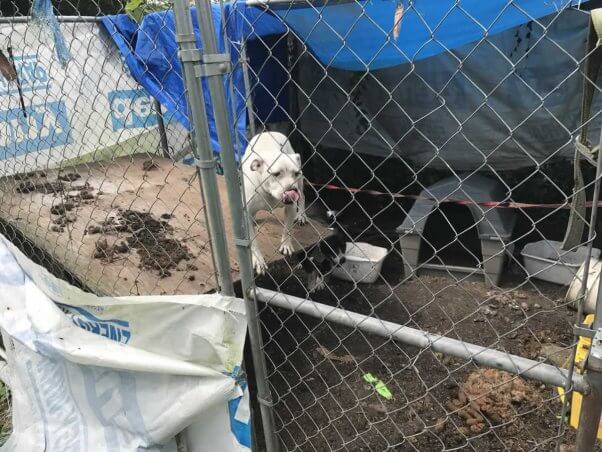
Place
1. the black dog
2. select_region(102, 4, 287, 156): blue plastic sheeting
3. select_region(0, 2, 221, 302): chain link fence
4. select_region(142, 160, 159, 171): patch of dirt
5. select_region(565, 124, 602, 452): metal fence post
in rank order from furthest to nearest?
select_region(102, 4, 287, 156): blue plastic sheeting → select_region(142, 160, 159, 171): patch of dirt → the black dog → select_region(0, 2, 221, 302): chain link fence → select_region(565, 124, 602, 452): metal fence post

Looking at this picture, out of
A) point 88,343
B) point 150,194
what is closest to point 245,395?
point 88,343

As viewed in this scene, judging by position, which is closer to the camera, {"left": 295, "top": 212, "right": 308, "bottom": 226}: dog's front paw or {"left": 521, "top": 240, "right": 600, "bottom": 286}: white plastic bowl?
{"left": 295, "top": 212, "right": 308, "bottom": 226}: dog's front paw

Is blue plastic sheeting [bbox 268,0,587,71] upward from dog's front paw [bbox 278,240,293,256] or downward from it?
upward

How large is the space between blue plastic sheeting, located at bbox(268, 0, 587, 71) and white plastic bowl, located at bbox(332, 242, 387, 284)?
5.64 feet

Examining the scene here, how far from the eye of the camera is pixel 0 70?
160 inches

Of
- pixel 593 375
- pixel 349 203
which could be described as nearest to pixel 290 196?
pixel 349 203

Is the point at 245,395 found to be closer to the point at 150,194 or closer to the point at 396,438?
the point at 396,438

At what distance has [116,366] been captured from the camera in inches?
65.4

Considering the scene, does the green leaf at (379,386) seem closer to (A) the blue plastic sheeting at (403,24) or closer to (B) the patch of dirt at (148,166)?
(A) the blue plastic sheeting at (403,24)

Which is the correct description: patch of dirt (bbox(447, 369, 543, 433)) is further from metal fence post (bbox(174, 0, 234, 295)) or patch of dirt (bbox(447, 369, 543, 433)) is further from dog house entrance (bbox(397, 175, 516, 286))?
metal fence post (bbox(174, 0, 234, 295))

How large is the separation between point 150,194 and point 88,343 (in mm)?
2561

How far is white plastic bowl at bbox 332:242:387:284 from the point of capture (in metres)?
4.18

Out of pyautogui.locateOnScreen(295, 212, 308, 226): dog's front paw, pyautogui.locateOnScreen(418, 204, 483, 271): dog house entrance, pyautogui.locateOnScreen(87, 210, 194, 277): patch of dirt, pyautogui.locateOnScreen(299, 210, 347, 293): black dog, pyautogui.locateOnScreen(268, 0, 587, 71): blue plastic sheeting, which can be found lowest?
pyautogui.locateOnScreen(418, 204, 483, 271): dog house entrance

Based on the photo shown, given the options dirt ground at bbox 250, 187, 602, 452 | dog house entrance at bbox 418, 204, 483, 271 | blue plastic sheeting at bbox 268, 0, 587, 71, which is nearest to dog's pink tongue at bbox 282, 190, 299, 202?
dirt ground at bbox 250, 187, 602, 452
